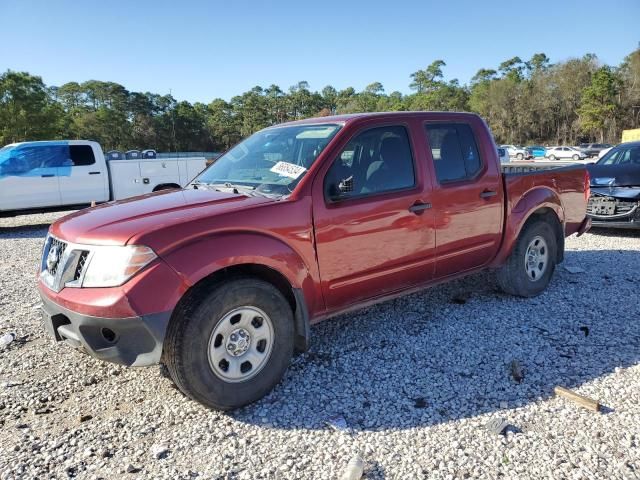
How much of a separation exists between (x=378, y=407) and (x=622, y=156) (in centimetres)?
858

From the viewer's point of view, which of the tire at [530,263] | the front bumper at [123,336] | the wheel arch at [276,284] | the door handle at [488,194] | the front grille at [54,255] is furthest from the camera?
the tire at [530,263]

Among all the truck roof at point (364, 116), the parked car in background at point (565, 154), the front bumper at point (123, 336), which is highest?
the truck roof at point (364, 116)

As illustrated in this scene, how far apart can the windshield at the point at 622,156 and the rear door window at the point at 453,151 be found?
596 cm

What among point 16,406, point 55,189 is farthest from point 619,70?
point 16,406

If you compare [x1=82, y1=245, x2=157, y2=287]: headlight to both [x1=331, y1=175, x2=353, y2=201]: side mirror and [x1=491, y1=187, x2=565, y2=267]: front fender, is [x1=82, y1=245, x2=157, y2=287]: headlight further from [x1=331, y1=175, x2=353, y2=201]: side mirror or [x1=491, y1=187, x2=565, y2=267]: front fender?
[x1=491, y1=187, x2=565, y2=267]: front fender

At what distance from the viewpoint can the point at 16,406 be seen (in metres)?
3.06

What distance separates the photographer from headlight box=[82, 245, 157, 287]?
257cm

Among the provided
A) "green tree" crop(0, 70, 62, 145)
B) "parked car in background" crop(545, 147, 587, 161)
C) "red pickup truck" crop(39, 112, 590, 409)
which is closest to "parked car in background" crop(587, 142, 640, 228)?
"red pickup truck" crop(39, 112, 590, 409)

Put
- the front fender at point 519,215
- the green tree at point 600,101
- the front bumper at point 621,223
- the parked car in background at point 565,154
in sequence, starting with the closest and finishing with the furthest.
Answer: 1. the front fender at point 519,215
2. the front bumper at point 621,223
3. the parked car in background at point 565,154
4. the green tree at point 600,101

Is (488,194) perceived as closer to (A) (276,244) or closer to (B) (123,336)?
(A) (276,244)

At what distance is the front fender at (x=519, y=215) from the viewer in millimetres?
4551

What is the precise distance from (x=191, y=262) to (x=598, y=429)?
2.53m

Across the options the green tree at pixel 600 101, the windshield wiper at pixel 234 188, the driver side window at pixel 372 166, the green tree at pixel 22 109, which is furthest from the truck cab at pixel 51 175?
the green tree at pixel 600 101

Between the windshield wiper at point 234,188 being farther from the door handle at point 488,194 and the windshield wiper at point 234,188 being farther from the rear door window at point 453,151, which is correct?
the door handle at point 488,194
